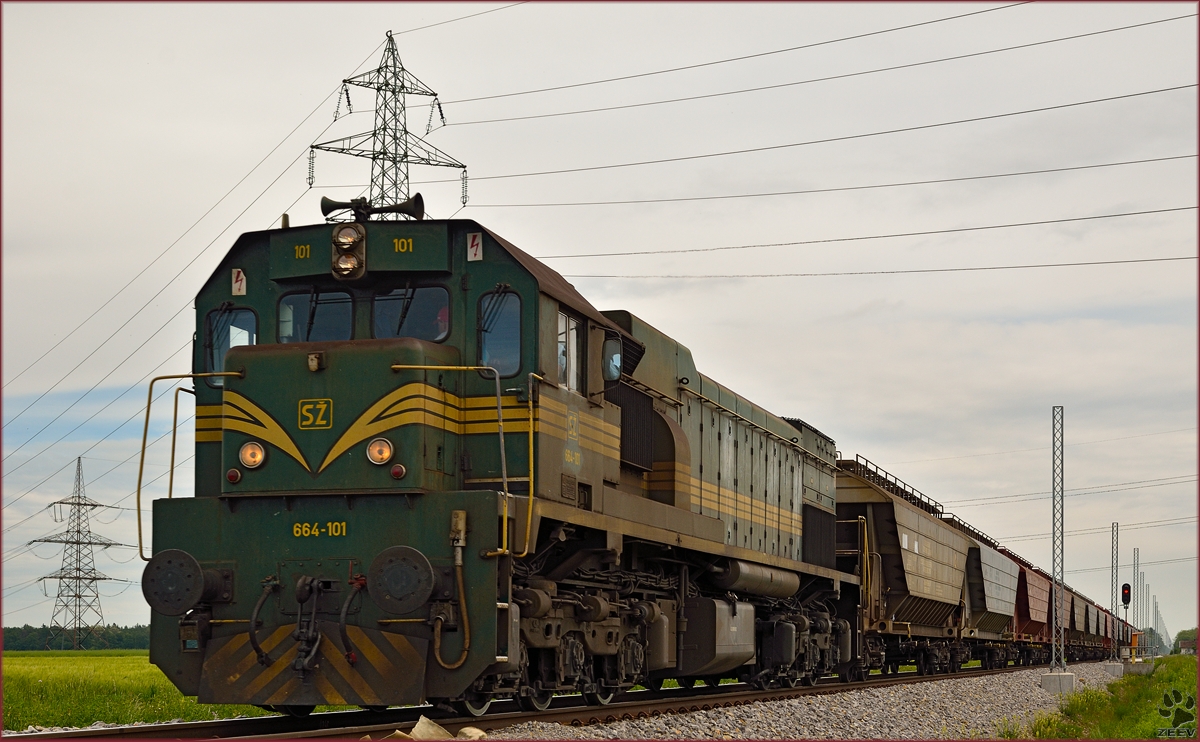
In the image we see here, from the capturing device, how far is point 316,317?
424 inches

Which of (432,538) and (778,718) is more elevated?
(432,538)

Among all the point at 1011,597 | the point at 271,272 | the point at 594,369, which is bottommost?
the point at 1011,597

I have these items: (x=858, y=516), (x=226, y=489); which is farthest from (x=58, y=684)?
(x=858, y=516)

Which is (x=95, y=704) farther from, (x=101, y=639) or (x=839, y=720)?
(x=101, y=639)

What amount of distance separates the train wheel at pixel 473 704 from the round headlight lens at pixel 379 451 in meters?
2.07

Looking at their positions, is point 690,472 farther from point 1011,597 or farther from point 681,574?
point 1011,597

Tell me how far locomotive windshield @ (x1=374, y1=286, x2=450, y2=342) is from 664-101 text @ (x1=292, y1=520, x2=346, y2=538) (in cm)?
169

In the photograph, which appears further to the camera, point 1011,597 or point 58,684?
point 1011,597

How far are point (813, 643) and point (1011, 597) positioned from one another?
21.0 m

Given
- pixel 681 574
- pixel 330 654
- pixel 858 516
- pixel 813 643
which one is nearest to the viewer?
pixel 330 654

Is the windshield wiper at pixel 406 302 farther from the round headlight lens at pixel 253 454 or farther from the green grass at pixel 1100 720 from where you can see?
the green grass at pixel 1100 720

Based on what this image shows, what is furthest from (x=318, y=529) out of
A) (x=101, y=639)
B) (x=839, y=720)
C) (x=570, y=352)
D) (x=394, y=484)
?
(x=101, y=639)

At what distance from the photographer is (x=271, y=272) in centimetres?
1090

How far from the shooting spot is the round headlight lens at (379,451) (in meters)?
9.92
